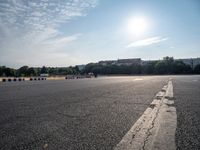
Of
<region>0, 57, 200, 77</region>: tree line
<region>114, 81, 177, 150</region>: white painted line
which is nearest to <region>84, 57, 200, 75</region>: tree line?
<region>0, 57, 200, 77</region>: tree line

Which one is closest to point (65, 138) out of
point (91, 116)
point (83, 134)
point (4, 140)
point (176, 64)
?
point (83, 134)

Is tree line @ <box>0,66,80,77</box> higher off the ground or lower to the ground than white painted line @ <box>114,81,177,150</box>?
higher

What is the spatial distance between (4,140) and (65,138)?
87 centimetres

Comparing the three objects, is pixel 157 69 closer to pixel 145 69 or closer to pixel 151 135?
pixel 145 69

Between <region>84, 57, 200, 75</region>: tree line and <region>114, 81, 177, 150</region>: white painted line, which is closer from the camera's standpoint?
<region>114, 81, 177, 150</region>: white painted line

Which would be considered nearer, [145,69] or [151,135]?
[151,135]

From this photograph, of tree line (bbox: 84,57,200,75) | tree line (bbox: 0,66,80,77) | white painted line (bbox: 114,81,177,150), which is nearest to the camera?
white painted line (bbox: 114,81,177,150)

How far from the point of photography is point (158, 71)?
454 feet

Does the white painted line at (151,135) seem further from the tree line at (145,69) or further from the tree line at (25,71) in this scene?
the tree line at (145,69)

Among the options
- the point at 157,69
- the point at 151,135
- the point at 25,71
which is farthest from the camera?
the point at 157,69

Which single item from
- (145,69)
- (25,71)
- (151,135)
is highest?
(25,71)

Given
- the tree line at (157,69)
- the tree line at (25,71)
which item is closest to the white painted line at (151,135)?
the tree line at (25,71)

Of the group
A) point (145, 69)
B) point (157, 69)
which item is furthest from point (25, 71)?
point (157, 69)

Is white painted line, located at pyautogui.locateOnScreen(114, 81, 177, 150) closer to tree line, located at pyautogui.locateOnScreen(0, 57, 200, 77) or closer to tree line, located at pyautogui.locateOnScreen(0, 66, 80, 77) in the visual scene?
tree line, located at pyautogui.locateOnScreen(0, 66, 80, 77)
